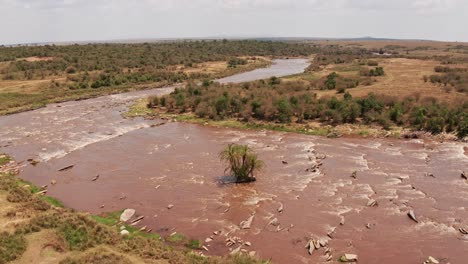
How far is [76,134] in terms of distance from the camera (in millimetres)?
40688

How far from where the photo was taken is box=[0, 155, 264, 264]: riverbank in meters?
17.0

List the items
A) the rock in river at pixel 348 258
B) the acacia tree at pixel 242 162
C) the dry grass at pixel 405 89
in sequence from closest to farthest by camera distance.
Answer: the rock in river at pixel 348 258 < the acacia tree at pixel 242 162 < the dry grass at pixel 405 89

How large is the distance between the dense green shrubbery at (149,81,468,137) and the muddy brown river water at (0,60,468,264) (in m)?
3.67

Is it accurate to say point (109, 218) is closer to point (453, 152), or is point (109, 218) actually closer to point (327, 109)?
point (453, 152)

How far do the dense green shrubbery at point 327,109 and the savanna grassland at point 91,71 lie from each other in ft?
70.5


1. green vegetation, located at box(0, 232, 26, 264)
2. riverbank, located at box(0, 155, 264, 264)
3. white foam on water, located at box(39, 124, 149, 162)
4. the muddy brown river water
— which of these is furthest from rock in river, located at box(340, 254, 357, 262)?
white foam on water, located at box(39, 124, 149, 162)

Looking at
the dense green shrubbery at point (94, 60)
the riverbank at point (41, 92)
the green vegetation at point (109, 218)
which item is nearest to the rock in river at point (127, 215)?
the green vegetation at point (109, 218)

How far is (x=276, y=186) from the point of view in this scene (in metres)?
26.5

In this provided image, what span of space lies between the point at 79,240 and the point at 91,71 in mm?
69349

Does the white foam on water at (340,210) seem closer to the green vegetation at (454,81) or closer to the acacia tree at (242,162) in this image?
the acacia tree at (242,162)

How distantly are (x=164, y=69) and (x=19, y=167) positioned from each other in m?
59.2

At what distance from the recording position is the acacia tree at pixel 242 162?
26.1 m

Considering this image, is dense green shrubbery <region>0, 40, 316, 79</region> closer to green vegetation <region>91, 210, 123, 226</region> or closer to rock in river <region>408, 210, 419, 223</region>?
green vegetation <region>91, 210, 123, 226</region>

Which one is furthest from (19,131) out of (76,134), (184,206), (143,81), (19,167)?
(143,81)
